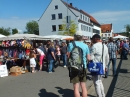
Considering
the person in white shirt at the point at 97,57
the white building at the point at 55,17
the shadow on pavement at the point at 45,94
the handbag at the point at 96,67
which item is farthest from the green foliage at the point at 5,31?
the handbag at the point at 96,67

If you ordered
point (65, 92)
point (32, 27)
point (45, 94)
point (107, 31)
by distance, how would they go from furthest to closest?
point (32, 27) → point (107, 31) → point (65, 92) → point (45, 94)

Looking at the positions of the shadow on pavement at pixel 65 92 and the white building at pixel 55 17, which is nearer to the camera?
the shadow on pavement at pixel 65 92

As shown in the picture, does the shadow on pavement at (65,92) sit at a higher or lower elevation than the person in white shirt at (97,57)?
lower

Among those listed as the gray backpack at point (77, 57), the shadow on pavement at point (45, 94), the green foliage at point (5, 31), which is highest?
the green foliage at point (5, 31)

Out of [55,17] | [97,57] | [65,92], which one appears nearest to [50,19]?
[55,17]

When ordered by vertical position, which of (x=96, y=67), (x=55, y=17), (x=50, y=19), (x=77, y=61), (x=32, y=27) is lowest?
(x=96, y=67)

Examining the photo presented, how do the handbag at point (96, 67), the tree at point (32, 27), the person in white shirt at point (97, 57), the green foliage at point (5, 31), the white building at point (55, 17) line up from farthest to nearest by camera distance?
the tree at point (32, 27)
the green foliage at point (5, 31)
the white building at point (55, 17)
the person in white shirt at point (97, 57)
the handbag at point (96, 67)

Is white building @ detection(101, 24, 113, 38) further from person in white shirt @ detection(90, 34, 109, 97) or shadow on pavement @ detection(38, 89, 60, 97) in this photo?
person in white shirt @ detection(90, 34, 109, 97)

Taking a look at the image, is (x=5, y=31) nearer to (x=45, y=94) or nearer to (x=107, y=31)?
(x=107, y=31)

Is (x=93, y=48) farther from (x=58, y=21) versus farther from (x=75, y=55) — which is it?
(x=58, y=21)

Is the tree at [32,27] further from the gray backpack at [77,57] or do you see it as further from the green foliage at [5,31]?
the gray backpack at [77,57]

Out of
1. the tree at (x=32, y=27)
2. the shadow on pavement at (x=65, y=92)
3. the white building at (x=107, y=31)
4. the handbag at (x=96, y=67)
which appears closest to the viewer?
the handbag at (x=96, y=67)

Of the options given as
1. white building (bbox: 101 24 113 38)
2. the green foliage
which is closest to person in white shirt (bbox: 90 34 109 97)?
the green foliage

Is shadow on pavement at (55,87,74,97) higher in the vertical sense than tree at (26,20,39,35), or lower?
lower
